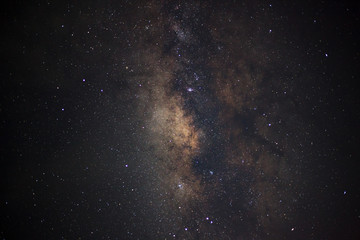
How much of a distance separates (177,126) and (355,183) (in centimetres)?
226

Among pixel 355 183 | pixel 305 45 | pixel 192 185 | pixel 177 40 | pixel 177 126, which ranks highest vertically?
pixel 305 45

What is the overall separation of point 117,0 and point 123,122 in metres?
1.19

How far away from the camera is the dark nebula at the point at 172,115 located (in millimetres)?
1971

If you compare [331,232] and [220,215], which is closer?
[220,215]

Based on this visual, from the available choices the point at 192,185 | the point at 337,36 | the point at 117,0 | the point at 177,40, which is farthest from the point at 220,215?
the point at 117,0

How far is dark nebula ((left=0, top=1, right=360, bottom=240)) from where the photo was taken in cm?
197

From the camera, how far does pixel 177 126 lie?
209 cm

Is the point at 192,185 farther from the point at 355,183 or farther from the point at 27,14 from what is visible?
the point at 27,14

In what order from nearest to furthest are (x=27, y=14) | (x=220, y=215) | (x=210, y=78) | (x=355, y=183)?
(x=27, y=14), (x=210, y=78), (x=220, y=215), (x=355, y=183)

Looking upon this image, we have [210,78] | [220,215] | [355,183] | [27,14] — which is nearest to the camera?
[27,14]

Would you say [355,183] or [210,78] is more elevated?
[210,78]

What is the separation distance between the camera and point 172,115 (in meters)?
2.06

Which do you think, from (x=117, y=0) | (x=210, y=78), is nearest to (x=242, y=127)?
(x=210, y=78)

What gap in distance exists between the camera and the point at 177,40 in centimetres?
199
